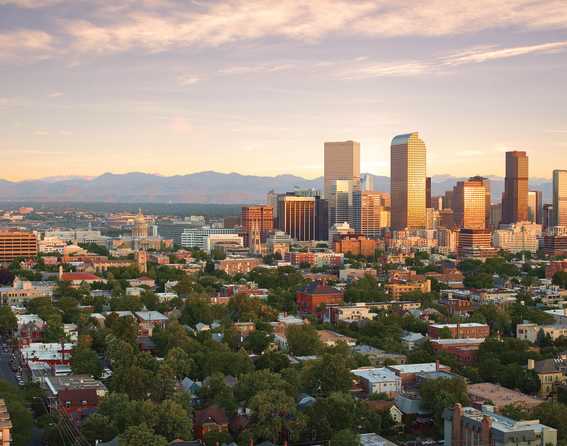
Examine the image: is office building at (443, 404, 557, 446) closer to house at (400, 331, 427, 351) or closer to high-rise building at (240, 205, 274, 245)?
house at (400, 331, 427, 351)

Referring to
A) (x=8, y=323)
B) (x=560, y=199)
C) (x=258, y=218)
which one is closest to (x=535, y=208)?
(x=560, y=199)

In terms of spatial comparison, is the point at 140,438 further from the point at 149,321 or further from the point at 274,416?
the point at 149,321

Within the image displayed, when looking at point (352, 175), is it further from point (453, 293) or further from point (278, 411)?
point (278, 411)

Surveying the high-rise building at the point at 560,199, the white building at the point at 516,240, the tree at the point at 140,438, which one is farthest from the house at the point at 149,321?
the high-rise building at the point at 560,199

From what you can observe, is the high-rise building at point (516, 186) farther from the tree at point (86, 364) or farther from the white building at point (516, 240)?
the tree at point (86, 364)

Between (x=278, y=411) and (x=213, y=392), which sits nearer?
(x=278, y=411)

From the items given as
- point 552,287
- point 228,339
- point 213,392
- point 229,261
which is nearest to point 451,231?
point 229,261
